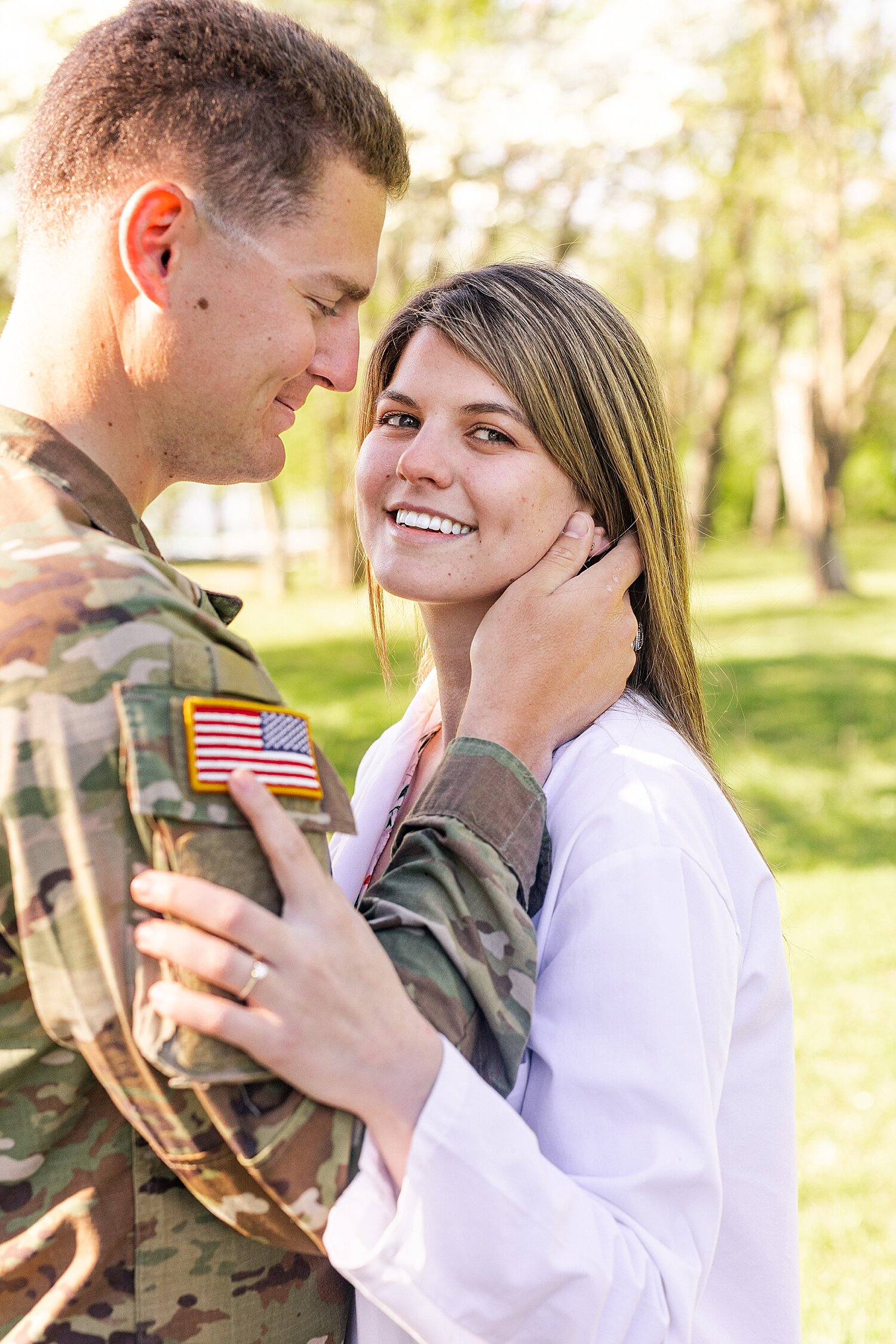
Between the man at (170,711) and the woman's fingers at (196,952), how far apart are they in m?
0.03

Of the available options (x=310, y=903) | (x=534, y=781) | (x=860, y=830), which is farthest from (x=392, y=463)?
(x=860, y=830)

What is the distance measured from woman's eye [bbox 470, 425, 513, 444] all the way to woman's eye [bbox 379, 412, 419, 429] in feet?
0.56

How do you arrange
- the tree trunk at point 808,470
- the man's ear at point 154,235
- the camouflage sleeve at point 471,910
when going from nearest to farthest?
the camouflage sleeve at point 471,910, the man's ear at point 154,235, the tree trunk at point 808,470

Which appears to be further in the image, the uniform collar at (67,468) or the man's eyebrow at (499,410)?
the man's eyebrow at (499,410)

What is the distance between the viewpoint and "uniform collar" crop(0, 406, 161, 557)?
1630mm

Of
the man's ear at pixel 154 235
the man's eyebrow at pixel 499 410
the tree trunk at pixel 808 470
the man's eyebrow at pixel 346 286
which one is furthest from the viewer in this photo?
the tree trunk at pixel 808 470

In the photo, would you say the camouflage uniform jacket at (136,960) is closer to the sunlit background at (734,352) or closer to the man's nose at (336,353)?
the man's nose at (336,353)

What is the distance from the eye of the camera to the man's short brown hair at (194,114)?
67.7 inches

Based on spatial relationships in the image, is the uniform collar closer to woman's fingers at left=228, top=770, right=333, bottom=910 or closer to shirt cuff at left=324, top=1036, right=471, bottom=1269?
woman's fingers at left=228, top=770, right=333, bottom=910

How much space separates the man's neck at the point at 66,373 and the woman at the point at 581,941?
0.78m

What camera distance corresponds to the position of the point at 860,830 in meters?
8.23

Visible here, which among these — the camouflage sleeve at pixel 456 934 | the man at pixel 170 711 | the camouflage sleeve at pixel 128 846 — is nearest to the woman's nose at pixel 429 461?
the man at pixel 170 711

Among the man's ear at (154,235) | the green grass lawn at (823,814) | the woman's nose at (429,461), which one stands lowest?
the green grass lawn at (823,814)

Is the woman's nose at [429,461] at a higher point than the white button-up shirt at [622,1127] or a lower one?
higher
